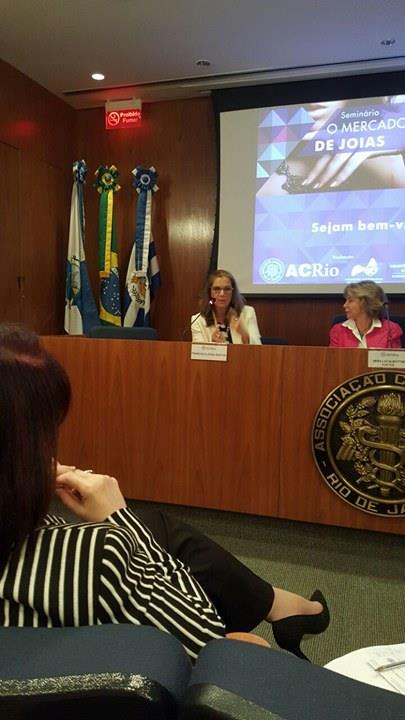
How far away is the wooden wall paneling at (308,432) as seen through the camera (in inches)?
80.8

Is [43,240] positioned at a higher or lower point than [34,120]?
lower

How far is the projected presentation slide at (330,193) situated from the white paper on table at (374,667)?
11.1 feet

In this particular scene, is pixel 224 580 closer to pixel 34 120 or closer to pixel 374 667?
pixel 374 667

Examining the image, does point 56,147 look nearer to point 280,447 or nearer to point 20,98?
point 20,98

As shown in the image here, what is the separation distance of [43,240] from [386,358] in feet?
10.8

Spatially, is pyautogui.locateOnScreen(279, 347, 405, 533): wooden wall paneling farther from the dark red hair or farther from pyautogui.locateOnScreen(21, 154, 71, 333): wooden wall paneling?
pyautogui.locateOnScreen(21, 154, 71, 333): wooden wall paneling

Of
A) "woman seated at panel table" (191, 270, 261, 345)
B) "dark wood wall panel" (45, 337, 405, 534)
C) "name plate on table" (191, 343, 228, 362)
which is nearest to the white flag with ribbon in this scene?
"woman seated at panel table" (191, 270, 261, 345)

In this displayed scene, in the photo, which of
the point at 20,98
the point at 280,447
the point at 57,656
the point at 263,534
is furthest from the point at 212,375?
the point at 20,98

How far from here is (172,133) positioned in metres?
4.46

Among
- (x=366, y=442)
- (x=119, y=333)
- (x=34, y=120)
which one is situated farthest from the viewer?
(x=34, y=120)

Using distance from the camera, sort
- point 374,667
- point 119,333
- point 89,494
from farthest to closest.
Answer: point 119,333
point 89,494
point 374,667

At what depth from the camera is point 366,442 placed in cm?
199

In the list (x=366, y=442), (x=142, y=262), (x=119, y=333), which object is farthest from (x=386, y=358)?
(x=142, y=262)

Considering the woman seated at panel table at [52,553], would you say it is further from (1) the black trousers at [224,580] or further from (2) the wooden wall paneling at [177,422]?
(2) the wooden wall paneling at [177,422]
